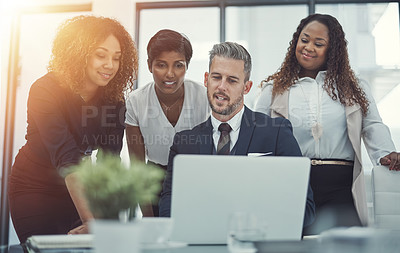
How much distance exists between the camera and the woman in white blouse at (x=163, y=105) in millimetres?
2580

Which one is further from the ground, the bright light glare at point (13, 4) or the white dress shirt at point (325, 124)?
the bright light glare at point (13, 4)

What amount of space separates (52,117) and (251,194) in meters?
1.09

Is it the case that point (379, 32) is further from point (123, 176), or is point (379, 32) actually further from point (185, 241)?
point (123, 176)

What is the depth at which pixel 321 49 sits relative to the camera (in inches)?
101

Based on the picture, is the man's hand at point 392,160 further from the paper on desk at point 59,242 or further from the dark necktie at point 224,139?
the paper on desk at point 59,242

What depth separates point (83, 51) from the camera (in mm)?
2215

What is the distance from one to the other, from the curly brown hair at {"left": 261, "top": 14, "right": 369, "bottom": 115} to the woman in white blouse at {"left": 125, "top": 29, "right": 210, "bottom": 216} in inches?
19.2

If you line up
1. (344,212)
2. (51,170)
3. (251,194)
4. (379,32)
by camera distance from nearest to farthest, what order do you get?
(251,194), (51,170), (344,212), (379,32)

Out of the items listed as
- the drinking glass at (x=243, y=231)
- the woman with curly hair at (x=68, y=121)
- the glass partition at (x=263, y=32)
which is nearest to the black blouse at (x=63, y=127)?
the woman with curly hair at (x=68, y=121)

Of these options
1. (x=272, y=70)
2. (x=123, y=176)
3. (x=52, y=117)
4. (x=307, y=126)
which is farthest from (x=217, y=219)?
(x=272, y=70)

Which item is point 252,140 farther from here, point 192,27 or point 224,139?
point 192,27

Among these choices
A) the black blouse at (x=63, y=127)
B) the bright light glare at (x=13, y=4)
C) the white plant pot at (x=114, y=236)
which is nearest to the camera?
the white plant pot at (x=114, y=236)

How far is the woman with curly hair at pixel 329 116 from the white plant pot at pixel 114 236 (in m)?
1.70

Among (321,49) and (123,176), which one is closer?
(123,176)
